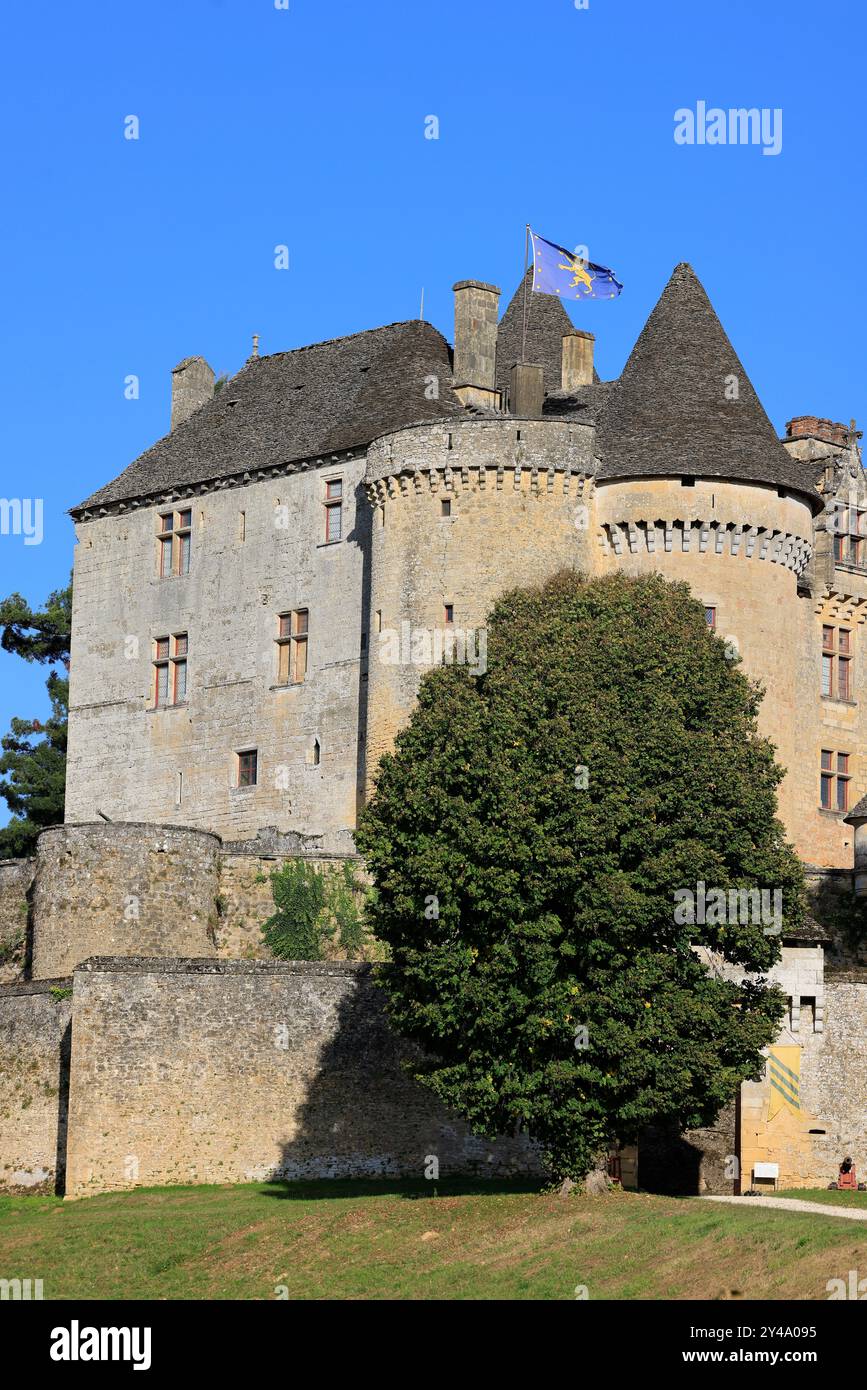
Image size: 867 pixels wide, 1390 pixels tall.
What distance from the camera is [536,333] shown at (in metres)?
68.6

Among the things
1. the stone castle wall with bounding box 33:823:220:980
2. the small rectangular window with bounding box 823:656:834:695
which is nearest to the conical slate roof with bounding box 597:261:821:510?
the small rectangular window with bounding box 823:656:834:695

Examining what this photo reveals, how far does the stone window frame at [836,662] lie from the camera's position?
213ft

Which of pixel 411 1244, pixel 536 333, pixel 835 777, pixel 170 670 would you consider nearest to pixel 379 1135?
pixel 411 1244

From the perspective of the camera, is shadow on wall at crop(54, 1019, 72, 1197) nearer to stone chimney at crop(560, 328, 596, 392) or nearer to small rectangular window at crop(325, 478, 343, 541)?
small rectangular window at crop(325, 478, 343, 541)

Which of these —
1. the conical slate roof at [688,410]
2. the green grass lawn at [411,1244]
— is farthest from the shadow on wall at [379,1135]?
the conical slate roof at [688,410]

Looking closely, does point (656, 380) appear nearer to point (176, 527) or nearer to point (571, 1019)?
point (176, 527)

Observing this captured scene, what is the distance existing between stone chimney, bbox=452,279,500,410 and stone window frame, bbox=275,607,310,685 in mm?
6688

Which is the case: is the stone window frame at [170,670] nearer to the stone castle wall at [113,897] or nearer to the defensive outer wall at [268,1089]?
the stone castle wall at [113,897]

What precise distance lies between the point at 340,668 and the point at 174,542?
25.1ft

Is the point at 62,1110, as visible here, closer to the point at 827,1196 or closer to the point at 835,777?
the point at 827,1196

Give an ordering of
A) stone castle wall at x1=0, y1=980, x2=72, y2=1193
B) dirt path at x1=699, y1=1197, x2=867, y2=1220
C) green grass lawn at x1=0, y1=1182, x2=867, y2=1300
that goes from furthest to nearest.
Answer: stone castle wall at x1=0, y1=980, x2=72, y2=1193 < dirt path at x1=699, y1=1197, x2=867, y2=1220 < green grass lawn at x1=0, y1=1182, x2=867, y2=1300

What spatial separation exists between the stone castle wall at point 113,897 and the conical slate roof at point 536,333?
57.2ft

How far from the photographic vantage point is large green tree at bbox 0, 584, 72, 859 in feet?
258
